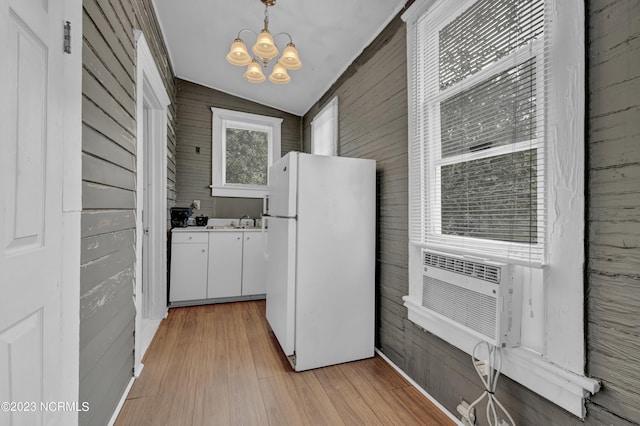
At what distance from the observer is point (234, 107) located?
4.21 meters

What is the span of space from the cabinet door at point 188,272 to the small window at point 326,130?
1887mm

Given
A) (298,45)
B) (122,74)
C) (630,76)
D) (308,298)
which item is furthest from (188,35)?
(630,76)

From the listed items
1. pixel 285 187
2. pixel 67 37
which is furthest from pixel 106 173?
pixel 285 187

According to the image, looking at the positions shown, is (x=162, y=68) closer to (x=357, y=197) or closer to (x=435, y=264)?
(x=357, y=197)

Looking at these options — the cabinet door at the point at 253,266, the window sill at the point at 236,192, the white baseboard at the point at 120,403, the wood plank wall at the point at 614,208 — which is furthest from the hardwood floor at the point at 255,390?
the window sill at the point at 236,192

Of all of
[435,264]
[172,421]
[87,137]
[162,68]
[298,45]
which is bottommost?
[172,421]

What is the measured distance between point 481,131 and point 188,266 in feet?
10.5

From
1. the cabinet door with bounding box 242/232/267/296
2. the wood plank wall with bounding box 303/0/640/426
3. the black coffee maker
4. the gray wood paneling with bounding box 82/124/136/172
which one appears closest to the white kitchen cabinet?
the black coffee maker

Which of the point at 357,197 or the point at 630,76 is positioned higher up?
the point at 630,76

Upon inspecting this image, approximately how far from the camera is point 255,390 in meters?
1.86

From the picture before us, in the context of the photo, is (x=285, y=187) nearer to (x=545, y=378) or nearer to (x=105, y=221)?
(x=105, y=221)

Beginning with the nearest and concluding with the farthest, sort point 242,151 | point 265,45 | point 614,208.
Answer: point 614,208
point 265,45
point 242,151

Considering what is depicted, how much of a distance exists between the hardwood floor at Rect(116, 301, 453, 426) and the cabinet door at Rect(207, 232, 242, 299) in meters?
0.91

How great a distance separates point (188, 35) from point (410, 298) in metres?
3.24
